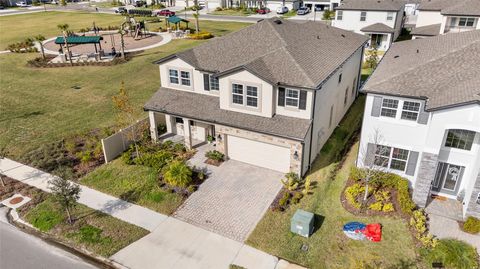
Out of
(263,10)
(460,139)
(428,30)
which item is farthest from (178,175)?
(263,10)

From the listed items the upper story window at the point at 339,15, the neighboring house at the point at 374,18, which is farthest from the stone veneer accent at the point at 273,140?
the upper story window at the point at 339,15

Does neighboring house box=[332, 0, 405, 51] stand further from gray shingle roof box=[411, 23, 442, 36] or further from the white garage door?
the white garage door

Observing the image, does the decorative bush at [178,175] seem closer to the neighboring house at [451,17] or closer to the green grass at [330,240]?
the green grass at [330,240]

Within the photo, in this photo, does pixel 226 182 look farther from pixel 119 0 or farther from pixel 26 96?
pixel 119 0

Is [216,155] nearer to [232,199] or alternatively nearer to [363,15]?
[232,199]

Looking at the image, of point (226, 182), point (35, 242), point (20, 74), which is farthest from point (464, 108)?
point (20, 74)

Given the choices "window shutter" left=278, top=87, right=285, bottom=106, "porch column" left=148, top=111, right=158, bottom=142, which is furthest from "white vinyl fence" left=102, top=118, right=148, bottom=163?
"window shutter" left=278, top=87, right=285, bottom=106
